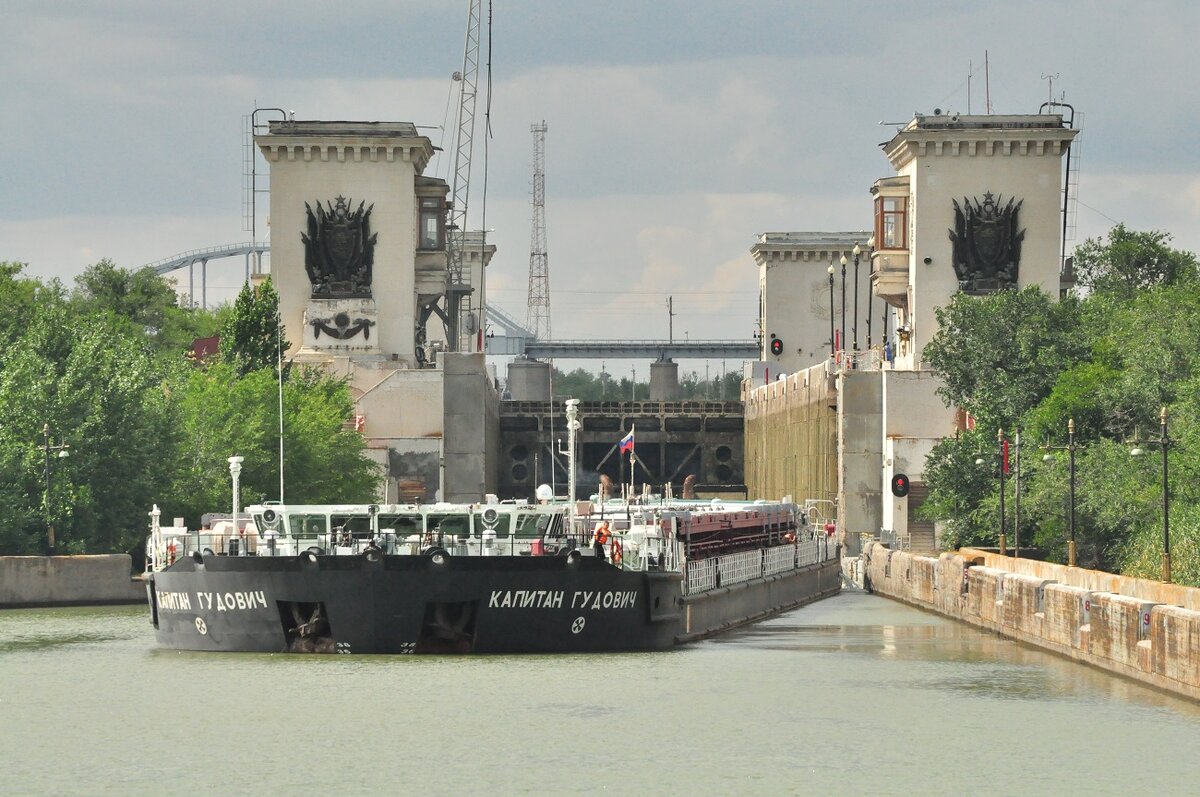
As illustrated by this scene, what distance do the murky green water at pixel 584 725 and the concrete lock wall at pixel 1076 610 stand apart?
671 millimetres

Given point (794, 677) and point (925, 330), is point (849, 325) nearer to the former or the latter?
point (925, 330)

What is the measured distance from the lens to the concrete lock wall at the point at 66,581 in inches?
3127

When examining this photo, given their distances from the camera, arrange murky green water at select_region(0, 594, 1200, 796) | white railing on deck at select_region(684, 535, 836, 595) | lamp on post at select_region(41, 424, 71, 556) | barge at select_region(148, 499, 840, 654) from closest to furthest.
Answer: murky green water at select_region(0, 594, 1200, 796) < barge at select_region(148, 499, 840, 654) < white railing on deck at select_region(684, 535, 836, 595) < lamp on post at select_region(41, 424, 71, 556)

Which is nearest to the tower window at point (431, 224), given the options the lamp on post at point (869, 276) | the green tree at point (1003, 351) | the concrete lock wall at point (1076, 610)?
the lamp on post at point (869, 276)

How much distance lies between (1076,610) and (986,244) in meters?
61.6

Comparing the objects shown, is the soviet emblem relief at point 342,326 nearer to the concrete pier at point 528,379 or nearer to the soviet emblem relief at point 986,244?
the soviet emblem relief at point 986,244

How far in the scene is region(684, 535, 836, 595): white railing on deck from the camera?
224ft

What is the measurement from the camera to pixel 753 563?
80.5m

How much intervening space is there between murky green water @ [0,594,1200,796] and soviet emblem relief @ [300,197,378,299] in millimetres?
64404

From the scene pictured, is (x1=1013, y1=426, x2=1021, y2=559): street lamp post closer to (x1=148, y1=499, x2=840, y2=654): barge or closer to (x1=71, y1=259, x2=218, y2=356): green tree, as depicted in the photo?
(x1=148, y1=499, x2=840, y2=654): barge

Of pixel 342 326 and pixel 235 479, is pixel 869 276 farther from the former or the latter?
pixel 235 479

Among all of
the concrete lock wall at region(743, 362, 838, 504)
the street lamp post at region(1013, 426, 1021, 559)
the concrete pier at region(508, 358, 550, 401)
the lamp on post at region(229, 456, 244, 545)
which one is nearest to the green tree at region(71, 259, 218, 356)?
the concrete pier at region(508, 358, 550, 401)

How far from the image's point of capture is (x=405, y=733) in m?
44.9

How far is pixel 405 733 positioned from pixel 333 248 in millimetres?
81401
